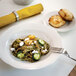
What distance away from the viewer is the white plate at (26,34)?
68cm

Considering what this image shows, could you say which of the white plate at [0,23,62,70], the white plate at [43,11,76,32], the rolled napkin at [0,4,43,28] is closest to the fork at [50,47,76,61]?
the white plate at [0,23,62,70]

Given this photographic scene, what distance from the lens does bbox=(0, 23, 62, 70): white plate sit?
26.6 inches

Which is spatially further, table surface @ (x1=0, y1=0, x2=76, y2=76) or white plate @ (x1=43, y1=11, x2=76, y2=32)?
white plate @ (x1=43, y1=11, x2=76, y2=32)

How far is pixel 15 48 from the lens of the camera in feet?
2.56

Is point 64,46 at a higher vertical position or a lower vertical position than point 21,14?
lower

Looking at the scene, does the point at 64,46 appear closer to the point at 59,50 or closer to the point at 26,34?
the point at 59,50

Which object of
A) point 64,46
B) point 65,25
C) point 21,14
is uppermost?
point 21,14

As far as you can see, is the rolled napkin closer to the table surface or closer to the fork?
the table surface

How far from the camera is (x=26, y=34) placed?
2.95 ft

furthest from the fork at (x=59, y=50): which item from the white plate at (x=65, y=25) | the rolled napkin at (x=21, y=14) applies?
the rolled napkin at (x=21, y=14)

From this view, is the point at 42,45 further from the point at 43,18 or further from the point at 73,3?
the point at 73,3

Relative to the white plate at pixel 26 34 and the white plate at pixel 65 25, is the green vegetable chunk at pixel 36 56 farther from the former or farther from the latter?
the white plate at pixel 65 25

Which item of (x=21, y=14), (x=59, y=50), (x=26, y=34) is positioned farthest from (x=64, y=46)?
(x=21, y=14)

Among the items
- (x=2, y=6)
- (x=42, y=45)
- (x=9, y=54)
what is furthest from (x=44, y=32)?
(x=2, y=6)
